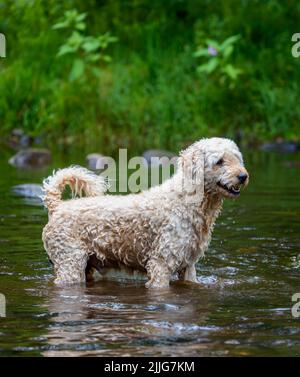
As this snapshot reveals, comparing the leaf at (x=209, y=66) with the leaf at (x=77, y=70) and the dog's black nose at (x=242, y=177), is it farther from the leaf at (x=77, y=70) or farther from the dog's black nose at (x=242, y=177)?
the dog's black nose at (x=242, y=177)

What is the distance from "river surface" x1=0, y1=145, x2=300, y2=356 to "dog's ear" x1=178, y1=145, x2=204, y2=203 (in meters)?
0.84

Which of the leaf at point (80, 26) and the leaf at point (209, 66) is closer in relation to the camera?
the leaf at point (209, 66)

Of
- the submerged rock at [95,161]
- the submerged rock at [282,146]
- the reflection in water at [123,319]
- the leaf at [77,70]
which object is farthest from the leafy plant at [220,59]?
the reflection in water at [123,319]

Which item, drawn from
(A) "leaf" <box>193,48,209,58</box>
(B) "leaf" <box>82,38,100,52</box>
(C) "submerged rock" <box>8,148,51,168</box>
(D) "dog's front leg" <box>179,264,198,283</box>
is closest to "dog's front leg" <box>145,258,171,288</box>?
(D) "dog's front leg" <box>179,264,198,283</box>

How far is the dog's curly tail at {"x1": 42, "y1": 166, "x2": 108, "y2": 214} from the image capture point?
8.12m

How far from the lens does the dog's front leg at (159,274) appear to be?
25.7 feet

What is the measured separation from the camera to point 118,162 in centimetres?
1608

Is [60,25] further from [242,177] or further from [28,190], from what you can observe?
[242,177]

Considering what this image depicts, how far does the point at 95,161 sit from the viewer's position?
15.9 m

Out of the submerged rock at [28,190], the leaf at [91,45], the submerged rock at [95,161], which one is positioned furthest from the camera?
the leaf at [91,45]

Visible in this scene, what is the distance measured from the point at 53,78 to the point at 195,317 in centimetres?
1453

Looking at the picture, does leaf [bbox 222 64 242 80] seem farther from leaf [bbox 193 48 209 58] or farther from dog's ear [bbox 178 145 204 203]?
dog's ear [bbox 178 145 204 203]

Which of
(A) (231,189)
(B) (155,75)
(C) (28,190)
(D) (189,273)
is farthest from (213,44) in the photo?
(A) (231,189)

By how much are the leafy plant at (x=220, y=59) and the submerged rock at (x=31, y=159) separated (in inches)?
166
